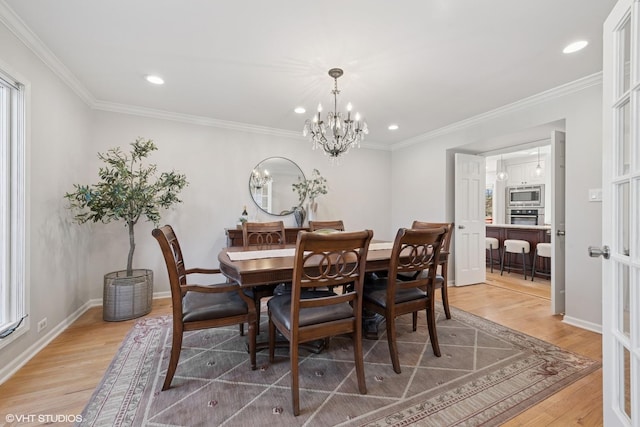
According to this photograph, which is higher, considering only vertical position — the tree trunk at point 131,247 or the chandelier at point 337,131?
the chandelier at point 337,131

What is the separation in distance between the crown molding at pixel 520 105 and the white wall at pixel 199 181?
4.71 ft

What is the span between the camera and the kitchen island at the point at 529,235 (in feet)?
14.9

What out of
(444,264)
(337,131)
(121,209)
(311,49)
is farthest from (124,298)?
(444,264)

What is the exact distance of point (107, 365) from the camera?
2002mm

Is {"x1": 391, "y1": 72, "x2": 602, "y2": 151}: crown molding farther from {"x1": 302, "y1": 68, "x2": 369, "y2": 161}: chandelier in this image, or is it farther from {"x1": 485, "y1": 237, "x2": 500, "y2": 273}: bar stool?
{"x1": 485, "y1": 237, "x2": 500, "y2": 273}: bar stool

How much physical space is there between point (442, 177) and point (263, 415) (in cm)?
384

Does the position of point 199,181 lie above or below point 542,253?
above

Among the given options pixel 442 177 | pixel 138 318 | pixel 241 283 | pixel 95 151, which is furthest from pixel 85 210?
pixel 442 177

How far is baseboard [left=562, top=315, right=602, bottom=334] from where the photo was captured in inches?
102

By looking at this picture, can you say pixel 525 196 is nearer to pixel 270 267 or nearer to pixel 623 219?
pixel 623 219

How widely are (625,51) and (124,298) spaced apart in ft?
12.9

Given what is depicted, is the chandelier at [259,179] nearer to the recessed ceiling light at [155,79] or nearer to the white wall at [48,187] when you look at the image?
the recessed ceiling light at [155,79]

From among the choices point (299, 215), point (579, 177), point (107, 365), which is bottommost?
point (107, 365)

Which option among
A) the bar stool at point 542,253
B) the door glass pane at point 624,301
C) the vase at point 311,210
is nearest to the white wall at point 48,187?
the vase at point 311,210
